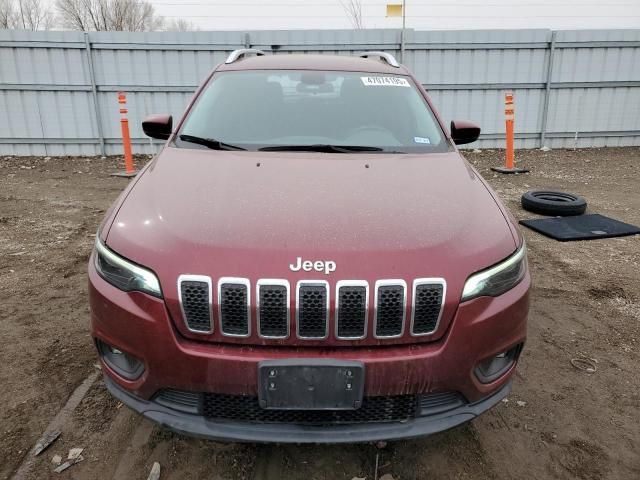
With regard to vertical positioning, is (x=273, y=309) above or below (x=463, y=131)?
below

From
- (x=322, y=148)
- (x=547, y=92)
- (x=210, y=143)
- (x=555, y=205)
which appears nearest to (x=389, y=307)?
(x=322, y=148)

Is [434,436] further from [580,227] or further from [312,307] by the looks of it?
[580,227]

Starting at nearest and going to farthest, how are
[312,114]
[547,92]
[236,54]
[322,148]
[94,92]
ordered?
[322,148] < [312,114] < [236,54] < [94,92] < [547,92]

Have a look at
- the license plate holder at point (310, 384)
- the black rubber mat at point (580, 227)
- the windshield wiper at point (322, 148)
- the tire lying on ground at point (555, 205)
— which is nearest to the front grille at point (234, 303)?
the license plate holder at point (310, 384)

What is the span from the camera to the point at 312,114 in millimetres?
2963

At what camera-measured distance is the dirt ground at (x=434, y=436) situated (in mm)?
2064

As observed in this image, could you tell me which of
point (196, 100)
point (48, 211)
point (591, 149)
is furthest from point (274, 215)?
point (591, 149)

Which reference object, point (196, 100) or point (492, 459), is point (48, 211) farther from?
point (492, 459)

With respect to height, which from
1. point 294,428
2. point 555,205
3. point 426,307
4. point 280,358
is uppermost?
point 426,307

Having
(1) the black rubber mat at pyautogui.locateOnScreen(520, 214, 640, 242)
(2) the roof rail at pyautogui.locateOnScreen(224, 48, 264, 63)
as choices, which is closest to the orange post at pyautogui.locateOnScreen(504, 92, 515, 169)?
(1) the black rubber mat at pyautogui.locateOnScreen(520, 214, 640, 242)

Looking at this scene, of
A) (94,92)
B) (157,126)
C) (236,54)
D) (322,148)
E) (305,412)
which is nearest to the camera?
(305,412)

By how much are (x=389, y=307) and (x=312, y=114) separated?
65.5 inches

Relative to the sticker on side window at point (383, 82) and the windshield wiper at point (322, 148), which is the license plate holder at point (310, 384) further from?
the sticker on side window at point (383, 82)

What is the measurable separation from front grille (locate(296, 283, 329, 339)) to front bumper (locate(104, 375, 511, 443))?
367 millimetres
